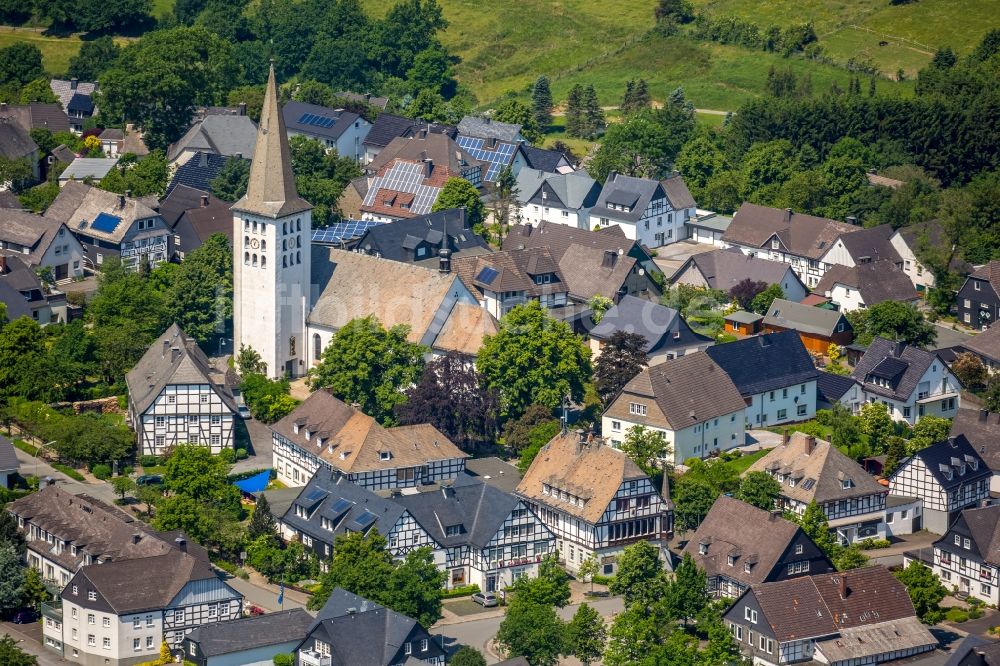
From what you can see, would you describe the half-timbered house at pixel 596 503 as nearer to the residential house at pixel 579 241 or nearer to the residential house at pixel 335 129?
the residential house at pixel 579 241

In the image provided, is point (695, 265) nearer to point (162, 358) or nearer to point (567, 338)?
point (567, 338)

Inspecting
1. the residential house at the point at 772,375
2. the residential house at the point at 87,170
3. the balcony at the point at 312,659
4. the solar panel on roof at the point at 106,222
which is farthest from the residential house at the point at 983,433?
the residential house at the point at 87,170

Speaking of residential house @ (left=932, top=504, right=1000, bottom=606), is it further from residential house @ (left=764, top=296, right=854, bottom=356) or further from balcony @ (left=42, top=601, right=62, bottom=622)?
balcony @ (left=42, top=601, right=62, bottom=622)

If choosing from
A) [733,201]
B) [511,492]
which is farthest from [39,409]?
[733,201]

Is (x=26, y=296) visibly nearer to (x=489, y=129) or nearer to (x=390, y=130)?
(x=390, y=130)

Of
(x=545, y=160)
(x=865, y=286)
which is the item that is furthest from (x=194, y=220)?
(x=865, y=286)
